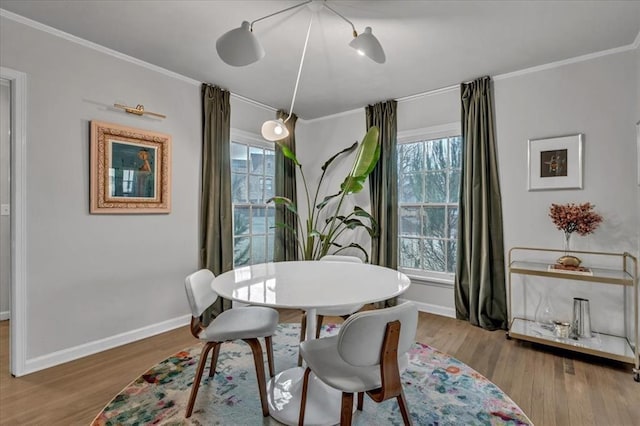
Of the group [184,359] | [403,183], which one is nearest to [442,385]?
[184,359]

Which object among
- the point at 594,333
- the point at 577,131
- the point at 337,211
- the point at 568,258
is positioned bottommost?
the point at 594,333

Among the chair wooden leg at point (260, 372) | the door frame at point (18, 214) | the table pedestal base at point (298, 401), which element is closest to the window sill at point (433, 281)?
the table pedestal base at point (298, 401)

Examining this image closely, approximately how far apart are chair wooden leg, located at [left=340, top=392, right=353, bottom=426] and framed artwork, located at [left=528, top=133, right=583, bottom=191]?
2698mm

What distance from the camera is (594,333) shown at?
2.71 meters

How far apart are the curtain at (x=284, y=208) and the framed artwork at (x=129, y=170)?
4.73 ft

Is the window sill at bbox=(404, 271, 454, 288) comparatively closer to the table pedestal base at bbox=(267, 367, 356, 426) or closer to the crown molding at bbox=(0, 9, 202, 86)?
the table pedestal base at bbox=(267, 367, 356, 426)

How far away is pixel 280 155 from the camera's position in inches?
165

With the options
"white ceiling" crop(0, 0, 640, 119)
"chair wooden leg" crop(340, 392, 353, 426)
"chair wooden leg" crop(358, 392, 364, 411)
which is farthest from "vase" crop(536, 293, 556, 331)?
"chair wooden leg" crop(340, 392, 353, 426)

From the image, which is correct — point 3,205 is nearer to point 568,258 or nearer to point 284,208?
point 284,208

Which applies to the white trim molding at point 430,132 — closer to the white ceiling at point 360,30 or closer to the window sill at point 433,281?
the white ceiling at point 360,30

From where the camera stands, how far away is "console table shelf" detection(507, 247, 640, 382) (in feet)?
7.59

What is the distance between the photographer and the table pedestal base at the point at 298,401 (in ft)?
5.66

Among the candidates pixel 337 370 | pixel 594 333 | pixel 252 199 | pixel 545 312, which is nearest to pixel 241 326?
pixel 337 370

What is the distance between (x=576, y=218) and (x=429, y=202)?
1.40 metres
